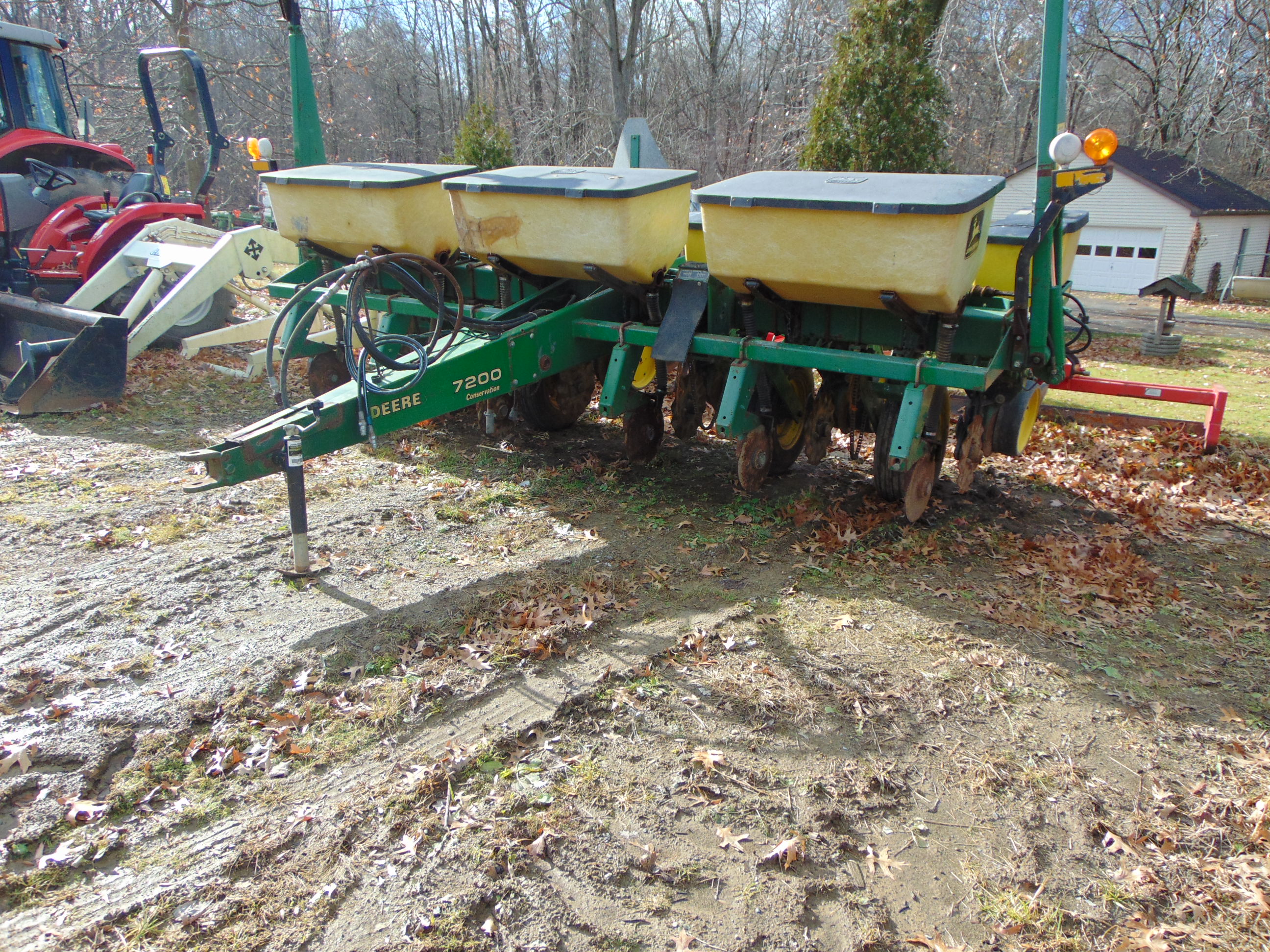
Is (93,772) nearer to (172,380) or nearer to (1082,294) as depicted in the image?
(172,380)

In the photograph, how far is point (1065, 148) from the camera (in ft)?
14.4

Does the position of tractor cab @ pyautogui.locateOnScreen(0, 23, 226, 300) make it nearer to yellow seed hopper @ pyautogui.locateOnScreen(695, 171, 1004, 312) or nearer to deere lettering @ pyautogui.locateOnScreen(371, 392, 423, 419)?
deere lettering @ pyautogui.locateOnScreen(371, 392, 423, 419)

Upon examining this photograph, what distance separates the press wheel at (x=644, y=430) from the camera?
248 inches

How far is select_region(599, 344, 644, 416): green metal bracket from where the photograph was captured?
569cm

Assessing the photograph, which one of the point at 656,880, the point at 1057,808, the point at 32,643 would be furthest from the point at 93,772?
the point at 1057,808

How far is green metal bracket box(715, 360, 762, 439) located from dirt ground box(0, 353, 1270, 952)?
0.64 meters

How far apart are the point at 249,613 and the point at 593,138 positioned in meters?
22.5

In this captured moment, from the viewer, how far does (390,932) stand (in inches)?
98.4

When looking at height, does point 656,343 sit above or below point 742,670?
above

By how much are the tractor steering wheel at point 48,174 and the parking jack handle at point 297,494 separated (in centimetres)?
620

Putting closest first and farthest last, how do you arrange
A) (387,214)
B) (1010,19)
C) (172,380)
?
1. (387,214)
2. (172,380)
3. (1010,19)

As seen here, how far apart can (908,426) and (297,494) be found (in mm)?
3140

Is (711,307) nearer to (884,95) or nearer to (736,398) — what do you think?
(736,398)

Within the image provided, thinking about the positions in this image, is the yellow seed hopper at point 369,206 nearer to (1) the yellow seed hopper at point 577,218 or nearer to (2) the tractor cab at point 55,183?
(1) the yellow seed hopper at point 577,218
